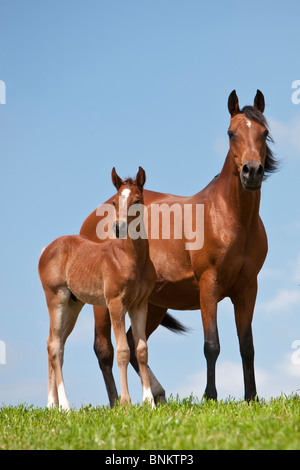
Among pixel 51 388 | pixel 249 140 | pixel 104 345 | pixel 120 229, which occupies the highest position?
pixel 249 140

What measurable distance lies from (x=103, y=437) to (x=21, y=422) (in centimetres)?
187

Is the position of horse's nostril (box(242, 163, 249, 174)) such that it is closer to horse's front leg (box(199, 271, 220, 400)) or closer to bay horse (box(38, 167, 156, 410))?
bay horse (box(38, 167, 156, 410))

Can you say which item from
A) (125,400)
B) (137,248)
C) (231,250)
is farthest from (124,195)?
(125,400)

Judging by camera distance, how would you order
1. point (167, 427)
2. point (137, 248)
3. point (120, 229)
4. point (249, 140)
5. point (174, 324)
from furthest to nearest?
point (174, 324) → point (249, 140) → point (137, 248) → point (120, 229) → point (167, 427)

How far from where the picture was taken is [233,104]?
7824mm

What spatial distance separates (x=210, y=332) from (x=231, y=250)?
991 mm

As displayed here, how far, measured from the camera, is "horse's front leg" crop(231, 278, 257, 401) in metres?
7.84

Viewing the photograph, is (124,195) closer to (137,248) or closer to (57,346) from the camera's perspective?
(137,248)

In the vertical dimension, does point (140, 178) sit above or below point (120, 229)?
above

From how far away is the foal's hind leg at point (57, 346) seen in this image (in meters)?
7.93

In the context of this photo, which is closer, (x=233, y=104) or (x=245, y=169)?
(x=245, y=169)

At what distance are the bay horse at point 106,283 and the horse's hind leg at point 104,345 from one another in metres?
0.58
